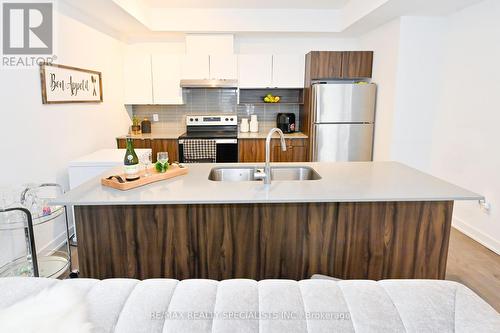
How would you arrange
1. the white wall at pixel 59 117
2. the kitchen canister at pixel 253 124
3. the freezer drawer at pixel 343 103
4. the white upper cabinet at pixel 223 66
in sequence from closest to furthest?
the white wall at pixel 59 117 < the freezer drawer at pixel 343 103 < the white upper cabinet at pixel 223 66 < the kitchen canister at pixel 253 124

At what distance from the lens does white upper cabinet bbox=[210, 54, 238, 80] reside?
15.6ft

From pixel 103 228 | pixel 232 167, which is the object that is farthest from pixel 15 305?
pixel 232 167

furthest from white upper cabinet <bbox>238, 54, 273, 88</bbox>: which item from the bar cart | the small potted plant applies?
the bar cart

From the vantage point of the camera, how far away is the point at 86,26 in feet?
12.1

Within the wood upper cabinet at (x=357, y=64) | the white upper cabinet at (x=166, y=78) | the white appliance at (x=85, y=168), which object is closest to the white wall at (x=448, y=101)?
the wood upper cabinet at (x=357, y=64)

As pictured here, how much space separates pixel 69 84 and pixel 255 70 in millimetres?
2477

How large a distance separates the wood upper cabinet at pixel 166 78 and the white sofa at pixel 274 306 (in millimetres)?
4014

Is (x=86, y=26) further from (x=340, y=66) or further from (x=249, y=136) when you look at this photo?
(x=340, y=66)

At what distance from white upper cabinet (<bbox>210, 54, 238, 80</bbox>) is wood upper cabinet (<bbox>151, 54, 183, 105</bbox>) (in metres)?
0.49

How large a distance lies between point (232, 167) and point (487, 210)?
2.53 metres

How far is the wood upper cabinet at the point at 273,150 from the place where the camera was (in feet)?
15.4

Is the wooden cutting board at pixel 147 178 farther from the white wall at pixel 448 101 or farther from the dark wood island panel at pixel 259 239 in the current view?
the white wall at pixel 448 101

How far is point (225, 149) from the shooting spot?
4676 mm

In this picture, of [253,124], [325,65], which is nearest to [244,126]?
[253,124]
